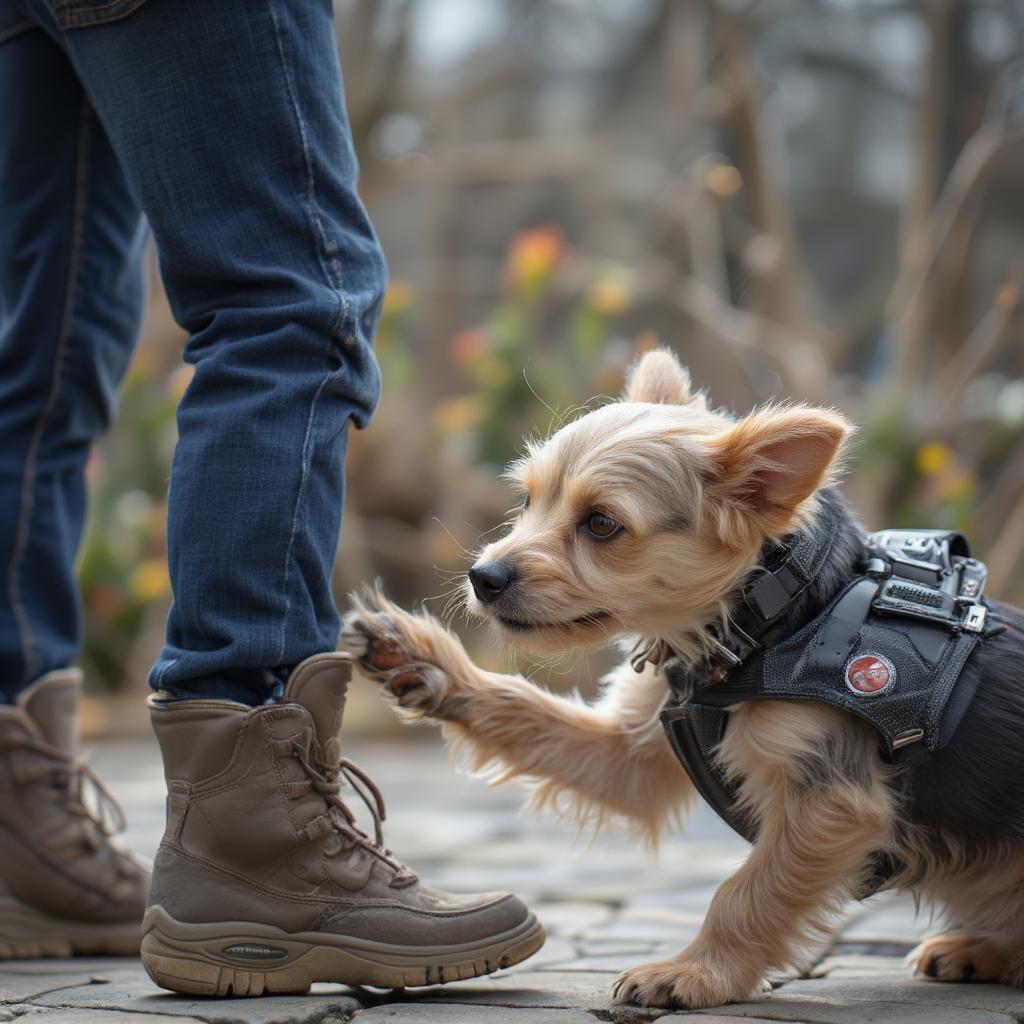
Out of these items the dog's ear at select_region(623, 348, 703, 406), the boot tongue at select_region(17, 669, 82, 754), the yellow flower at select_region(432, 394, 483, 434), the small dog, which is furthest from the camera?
the yellow flower at select_region(432, 394, 483, 434)

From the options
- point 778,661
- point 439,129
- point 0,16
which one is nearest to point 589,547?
point 778,661

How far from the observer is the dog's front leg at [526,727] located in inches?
107

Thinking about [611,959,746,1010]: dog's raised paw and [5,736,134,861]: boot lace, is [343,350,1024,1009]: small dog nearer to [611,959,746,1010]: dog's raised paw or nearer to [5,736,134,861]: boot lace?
[611,959,746,1010]: dog's raised paw

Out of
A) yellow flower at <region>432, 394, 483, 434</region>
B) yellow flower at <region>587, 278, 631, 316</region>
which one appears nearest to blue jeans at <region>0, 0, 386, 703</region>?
yellow flower at <region>587, 278, 631, 316</region>

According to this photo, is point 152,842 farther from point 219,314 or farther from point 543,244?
point 543,244

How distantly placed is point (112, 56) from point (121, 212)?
624 millimetres

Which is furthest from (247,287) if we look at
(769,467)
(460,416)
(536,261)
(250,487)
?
(460,416)

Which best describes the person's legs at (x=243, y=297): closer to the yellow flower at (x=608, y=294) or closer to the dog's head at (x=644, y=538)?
the dog's head at (x=644, y=538)

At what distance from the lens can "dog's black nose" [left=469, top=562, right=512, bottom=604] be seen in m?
2.54

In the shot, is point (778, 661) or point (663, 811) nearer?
point (778, 661)

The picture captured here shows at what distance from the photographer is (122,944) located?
8.99 feet

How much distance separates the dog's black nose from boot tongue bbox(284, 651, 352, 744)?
37 cm

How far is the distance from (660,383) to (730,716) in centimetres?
89

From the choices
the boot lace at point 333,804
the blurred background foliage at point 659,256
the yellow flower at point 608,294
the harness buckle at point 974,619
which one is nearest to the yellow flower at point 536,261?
the blurred background foliage at point 659,256
